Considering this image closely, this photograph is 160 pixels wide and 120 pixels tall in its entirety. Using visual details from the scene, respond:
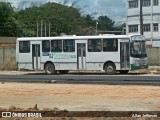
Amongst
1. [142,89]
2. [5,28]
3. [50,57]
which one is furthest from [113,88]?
[5,28]

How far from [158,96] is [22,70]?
22.5 metres

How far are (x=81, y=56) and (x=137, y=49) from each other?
408 centimetres

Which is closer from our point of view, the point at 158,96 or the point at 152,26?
the point at 158,96

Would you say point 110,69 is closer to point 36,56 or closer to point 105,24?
point 36,56

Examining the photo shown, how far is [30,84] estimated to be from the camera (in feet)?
84.5

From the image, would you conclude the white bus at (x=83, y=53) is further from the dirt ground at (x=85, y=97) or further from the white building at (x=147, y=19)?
the white building at (x=147, y=19)

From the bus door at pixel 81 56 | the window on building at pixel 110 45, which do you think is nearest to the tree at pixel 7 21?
the bus door at pixel 81 56

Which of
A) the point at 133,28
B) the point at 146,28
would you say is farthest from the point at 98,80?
the point at 133,28

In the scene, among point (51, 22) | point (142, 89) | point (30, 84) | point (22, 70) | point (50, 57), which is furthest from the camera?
point (51, 22)

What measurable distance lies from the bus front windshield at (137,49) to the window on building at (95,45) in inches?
92.6

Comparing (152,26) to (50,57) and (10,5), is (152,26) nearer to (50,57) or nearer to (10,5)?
(10,5)

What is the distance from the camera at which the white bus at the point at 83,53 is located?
33.1 m

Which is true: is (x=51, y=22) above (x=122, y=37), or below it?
above

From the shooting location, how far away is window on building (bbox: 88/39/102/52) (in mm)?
33906
